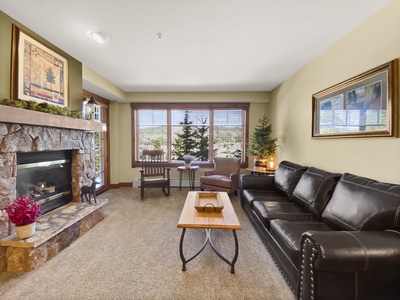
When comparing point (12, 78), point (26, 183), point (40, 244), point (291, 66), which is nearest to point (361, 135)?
point (291, 66)

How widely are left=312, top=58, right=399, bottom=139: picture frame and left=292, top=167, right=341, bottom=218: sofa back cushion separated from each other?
533 mm

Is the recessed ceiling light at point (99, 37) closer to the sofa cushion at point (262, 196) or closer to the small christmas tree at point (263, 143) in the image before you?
the sofa cushion at point (262, 196)

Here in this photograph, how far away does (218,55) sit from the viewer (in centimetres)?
292

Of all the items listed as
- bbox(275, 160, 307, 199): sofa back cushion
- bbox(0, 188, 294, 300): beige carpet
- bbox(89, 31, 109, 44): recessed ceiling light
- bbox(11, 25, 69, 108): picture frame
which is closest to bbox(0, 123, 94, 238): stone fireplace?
bbox(11, 25, 69, 108): picture frame

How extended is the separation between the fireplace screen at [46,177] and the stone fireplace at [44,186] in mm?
35

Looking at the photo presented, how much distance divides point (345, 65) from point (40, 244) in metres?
3.88

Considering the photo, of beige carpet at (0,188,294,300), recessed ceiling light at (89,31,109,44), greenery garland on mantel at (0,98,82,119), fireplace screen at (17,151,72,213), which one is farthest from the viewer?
fireplace screen at (17,151,72,213)

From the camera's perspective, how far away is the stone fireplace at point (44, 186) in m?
1.96

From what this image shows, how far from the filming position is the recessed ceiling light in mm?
2309

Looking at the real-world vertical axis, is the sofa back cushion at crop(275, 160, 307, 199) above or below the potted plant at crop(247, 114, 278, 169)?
below

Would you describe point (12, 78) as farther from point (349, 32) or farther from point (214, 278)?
point (349, 32)

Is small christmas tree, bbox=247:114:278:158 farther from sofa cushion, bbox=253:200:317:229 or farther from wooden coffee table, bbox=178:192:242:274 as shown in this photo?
wooden coffee table, bbox=178:192:242:274

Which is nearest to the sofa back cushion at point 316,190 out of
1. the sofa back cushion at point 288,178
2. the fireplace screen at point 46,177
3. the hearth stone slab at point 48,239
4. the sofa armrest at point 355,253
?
the sofa back cushion at point 288,178

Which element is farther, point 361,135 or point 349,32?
point 349,32
